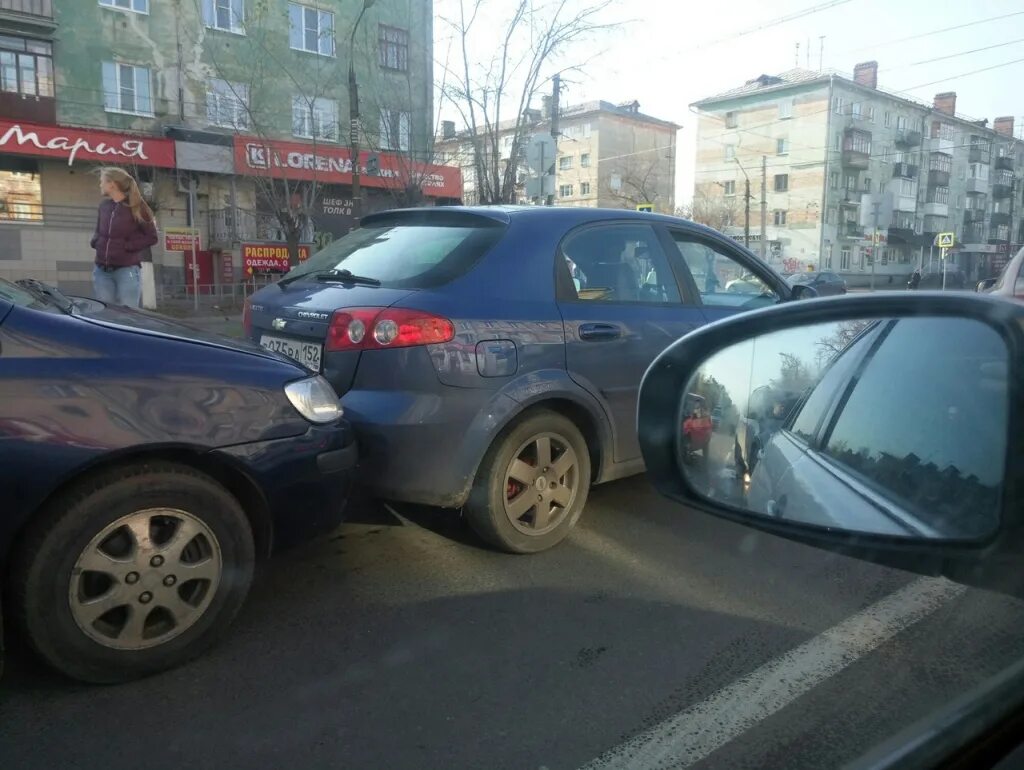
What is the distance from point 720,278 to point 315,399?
9.37 feet

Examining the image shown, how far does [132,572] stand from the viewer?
103 inches

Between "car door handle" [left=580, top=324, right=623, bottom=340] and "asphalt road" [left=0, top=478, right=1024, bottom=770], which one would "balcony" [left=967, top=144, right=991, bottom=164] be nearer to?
"car door handle" [left=580, top=324, right=623, bottom=340]

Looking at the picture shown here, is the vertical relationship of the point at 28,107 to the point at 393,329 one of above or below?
above

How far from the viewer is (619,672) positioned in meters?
2.76

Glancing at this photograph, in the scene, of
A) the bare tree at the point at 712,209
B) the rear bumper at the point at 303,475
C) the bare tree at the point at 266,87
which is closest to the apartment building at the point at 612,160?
the bare tree at the point at 712,209

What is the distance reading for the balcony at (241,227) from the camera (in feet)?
83.7

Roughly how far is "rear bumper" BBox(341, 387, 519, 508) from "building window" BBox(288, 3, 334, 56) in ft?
85.4

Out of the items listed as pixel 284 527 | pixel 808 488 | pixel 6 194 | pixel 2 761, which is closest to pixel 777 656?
pixel 808 488

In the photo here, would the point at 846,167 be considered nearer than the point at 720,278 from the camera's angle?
No

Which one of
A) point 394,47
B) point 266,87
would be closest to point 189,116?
point 266,87

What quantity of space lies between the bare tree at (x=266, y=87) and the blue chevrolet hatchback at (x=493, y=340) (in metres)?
18.9

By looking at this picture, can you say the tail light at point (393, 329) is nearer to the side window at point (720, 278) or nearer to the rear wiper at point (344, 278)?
the rear wiper at point (344, 278)

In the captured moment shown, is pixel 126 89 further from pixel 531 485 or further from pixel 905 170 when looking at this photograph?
pixel 905 170

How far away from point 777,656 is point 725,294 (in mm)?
2627
